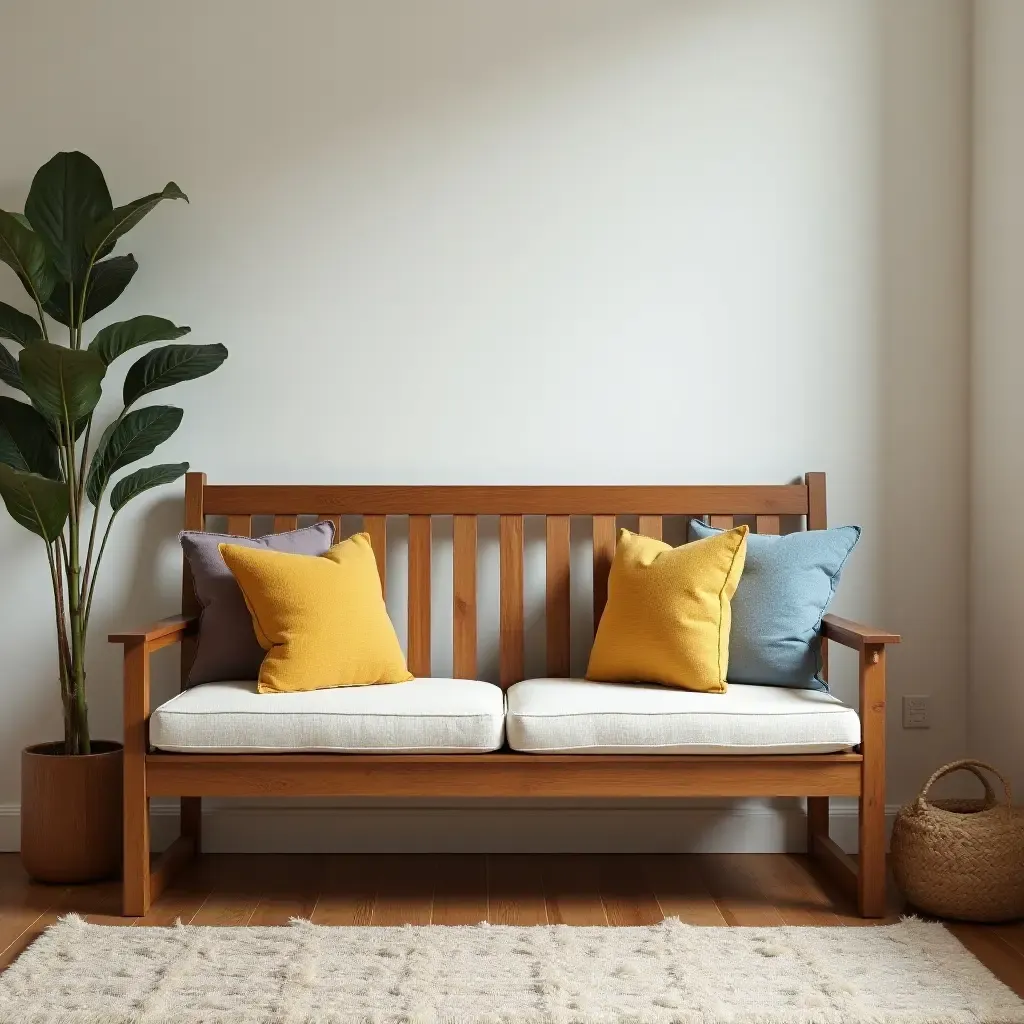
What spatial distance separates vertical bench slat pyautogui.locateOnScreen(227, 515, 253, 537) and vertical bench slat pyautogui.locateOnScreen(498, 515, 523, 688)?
0.67m

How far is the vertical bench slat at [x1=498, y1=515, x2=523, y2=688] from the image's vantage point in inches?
112

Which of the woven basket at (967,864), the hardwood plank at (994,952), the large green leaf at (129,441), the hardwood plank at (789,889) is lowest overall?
the hardwood plank at (789,889)

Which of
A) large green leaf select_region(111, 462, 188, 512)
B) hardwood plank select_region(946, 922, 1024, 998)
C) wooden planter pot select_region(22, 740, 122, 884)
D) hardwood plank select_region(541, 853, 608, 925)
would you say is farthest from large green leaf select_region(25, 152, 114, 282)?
hardwood plank select_region(946, 922, 1024, 998)

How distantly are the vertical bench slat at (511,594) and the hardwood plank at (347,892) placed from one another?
2.00 feet

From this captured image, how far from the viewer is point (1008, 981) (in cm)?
206

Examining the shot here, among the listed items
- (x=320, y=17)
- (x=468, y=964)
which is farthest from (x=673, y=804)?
(x=320, y=17)

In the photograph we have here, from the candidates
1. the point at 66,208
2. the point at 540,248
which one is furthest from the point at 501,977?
the point at 66,208

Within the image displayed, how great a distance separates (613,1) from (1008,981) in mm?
2533

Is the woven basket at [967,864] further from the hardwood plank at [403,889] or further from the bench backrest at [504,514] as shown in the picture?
the hardwood plank at [403,889]

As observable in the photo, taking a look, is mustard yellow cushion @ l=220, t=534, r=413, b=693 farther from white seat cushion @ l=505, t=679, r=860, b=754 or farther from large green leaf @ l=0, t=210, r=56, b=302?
large green leaf @ l=0, t=210, r=56, b=302

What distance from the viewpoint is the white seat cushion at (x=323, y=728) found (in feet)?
7.61

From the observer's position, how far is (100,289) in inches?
109

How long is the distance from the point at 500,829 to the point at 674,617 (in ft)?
2.77

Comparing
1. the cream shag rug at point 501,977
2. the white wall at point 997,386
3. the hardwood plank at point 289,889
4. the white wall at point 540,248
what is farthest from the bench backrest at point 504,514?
the cream shag rug at point 501,977
